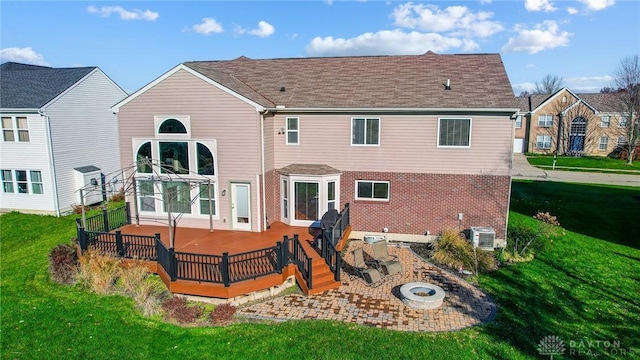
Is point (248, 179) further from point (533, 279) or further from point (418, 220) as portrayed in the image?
point (533, 279)

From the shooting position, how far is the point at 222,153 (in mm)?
14711

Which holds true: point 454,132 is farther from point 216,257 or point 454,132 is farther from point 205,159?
point 216,257

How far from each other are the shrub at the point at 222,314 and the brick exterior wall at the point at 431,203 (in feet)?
24.9

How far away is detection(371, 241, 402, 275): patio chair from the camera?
41.2 ft

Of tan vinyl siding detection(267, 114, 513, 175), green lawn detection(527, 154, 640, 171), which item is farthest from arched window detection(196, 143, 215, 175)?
green lawn detection(527, 154, 640, 171)

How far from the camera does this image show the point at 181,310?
1019cm

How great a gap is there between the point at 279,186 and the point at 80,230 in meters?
7.48

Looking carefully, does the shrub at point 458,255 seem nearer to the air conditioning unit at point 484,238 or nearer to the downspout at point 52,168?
the air conditioning unit at point 484,238

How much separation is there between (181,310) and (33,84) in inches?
770

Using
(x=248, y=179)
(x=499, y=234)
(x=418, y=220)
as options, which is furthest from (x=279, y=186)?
(x=499, y=234)

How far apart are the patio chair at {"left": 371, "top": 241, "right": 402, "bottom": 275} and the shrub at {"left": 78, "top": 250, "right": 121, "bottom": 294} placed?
8539 millimetres

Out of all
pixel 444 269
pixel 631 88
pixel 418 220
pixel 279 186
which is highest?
pixel 631 88

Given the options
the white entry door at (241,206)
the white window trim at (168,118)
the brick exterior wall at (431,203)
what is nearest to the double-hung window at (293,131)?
the brick exterior wall at (431,203)

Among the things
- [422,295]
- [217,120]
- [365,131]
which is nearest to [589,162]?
[365,131]
